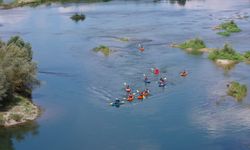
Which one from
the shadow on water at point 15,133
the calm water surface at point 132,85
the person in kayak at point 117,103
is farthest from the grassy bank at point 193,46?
the shadow on water at point 15,133

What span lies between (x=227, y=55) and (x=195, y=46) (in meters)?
8.38

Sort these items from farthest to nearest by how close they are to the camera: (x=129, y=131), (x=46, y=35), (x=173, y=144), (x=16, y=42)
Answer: (x=46, y=35) < (x=16, y=42) < (x=129, y=131) < (x=173, y=144)

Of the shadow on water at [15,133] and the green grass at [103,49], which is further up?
the green grass at [103,49]

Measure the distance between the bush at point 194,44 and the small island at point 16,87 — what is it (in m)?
31.9

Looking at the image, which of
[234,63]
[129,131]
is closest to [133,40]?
[234,63]

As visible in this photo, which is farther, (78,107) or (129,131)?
(78,107)

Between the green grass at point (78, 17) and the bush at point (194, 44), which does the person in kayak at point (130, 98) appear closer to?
the bush at point (194, 44)

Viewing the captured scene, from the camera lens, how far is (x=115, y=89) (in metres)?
61.7

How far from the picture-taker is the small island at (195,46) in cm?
8188

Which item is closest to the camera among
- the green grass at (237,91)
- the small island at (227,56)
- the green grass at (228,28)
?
the green grass at (237,91)

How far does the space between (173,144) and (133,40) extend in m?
46.2

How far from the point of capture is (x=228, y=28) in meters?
96.9

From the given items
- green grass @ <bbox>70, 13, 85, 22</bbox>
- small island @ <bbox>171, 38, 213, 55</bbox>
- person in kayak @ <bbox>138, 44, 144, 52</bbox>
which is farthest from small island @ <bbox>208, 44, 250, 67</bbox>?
green grass @ <bbox>70, 13, 85, 22</bbox>

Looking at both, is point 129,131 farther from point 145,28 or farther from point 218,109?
point 145,28
